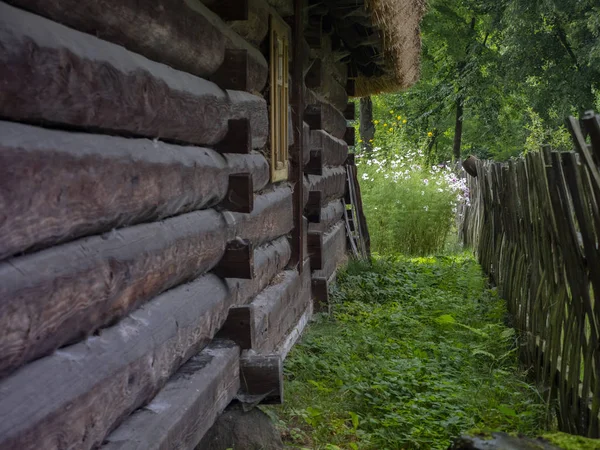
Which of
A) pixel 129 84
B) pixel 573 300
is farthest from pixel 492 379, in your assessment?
pixel 129 84

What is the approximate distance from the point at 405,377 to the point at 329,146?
134 inches

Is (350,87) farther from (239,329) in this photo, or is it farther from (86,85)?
(86,85)

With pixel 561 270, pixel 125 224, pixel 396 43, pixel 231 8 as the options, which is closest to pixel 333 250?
pixel 396 43

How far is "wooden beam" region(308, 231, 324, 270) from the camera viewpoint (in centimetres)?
652

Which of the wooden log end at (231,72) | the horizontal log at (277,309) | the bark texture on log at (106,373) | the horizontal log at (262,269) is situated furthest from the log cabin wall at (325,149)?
the bark texture on log at (106,373)

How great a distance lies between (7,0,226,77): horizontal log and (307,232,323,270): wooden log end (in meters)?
3.05

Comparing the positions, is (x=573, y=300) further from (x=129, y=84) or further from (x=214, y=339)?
(x=129, y=84)

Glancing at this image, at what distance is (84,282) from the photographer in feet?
6.77

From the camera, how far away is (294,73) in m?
5.73

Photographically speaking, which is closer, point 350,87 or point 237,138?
point 237,138

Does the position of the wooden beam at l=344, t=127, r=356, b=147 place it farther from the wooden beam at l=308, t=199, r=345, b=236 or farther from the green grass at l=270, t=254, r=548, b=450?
the green grass at l=270, t=254, r=548, b=450

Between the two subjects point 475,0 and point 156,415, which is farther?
point 475,0

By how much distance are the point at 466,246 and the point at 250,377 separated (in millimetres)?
8782

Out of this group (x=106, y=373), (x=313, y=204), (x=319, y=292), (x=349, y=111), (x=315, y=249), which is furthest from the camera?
(x=349, y=111)
